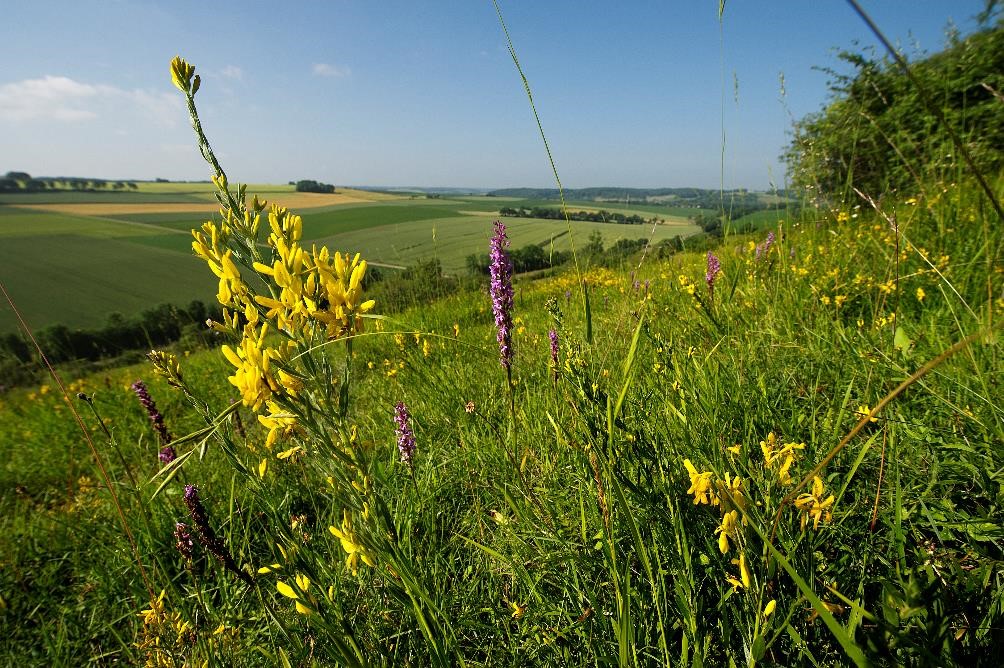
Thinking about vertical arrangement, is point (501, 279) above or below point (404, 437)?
above

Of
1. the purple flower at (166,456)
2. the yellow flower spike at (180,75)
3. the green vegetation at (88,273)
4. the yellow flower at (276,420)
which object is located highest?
the yellow flower spike at (180,75)

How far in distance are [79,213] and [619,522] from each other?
76330 millimetres

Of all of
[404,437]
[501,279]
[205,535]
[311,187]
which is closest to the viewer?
[205,535]

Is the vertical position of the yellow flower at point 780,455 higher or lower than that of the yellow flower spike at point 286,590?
higher

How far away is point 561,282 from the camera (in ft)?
27.0

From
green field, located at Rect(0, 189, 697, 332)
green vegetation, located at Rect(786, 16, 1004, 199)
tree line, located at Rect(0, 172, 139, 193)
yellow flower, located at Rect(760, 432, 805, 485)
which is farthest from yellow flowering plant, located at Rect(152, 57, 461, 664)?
tree line, located at Rect(0, 172, 139, 193)

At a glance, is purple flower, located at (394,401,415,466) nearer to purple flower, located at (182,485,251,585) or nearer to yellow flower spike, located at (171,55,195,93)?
purple flower, located at (182,485,251,585)

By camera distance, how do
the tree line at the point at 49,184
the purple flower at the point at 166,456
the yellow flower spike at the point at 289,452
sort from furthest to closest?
the tree line at the point at 49,184
the purple flower at the point at 166,456
the yellow flower spike at the point at 289,452

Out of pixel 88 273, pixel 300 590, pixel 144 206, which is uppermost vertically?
pixel 300 590

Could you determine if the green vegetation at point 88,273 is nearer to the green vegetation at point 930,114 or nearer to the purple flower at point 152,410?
the purple flower at point 152,410

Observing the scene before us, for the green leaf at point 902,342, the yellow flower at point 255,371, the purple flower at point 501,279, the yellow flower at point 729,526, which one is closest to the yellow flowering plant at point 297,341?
the yellow flower at point 255,371

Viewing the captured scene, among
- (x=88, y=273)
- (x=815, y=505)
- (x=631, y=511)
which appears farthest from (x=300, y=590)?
(x=88, y=273)

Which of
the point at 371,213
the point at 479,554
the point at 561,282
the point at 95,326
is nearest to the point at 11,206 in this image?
the point at 371,213

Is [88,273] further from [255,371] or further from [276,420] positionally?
[255,371]
